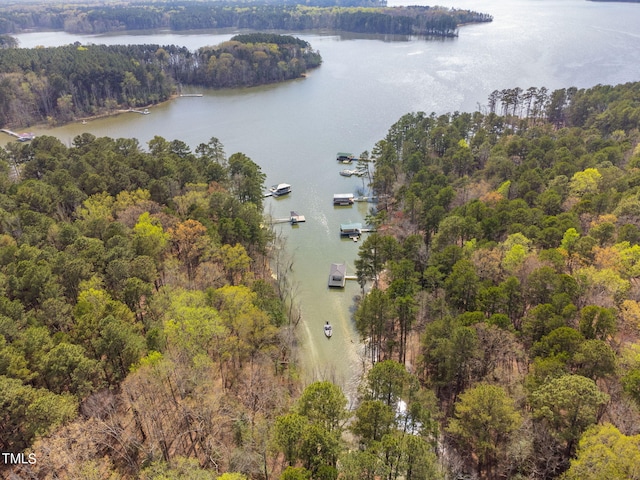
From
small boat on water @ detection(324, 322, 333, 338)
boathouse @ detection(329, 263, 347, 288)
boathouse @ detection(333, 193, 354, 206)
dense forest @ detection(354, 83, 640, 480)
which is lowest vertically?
small boat on water @ detection(324, 322, 333, 338)

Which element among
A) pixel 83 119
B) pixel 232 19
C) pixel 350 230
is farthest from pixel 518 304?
pixel 232 19

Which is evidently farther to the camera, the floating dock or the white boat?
the floating dock

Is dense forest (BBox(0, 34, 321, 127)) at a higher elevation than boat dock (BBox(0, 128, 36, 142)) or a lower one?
higher

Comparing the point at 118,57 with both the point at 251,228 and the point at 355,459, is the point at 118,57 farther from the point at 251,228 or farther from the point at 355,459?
the point at 355,459

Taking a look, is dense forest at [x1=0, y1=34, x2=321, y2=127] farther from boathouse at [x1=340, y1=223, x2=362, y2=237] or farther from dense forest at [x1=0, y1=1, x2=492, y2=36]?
boathouse at [x1=340, y1=223, x2=362, y2=237]

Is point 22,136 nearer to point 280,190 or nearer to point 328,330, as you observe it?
point 280,190

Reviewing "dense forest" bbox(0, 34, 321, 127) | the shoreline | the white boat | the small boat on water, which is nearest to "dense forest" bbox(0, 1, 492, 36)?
"dense forest" bbox(0, 34, 321, 127)

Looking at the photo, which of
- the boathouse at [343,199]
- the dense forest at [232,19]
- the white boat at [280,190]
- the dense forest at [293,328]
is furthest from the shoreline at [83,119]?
the dense forest at [232,19]

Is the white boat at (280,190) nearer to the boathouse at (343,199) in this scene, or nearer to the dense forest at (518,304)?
the boathouse at (343,199)
